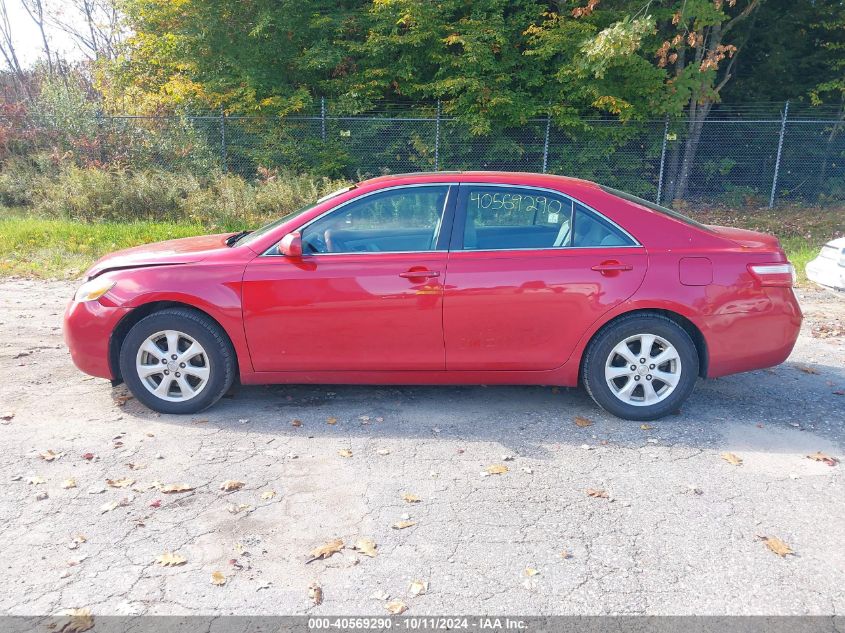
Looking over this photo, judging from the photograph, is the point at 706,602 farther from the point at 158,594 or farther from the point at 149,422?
the point at 149,422

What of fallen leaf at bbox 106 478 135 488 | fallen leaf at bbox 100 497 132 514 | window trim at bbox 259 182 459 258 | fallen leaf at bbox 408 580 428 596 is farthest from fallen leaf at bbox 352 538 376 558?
window trim at bbox 259 182 459 258

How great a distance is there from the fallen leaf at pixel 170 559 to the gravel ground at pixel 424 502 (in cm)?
3

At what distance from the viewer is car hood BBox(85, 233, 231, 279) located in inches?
188

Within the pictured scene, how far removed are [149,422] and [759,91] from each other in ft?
60.2

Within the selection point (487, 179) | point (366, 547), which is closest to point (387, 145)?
point (487, 179)

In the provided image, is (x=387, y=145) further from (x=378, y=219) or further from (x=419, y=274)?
(x=419, y=274)

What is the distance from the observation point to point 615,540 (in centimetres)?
333

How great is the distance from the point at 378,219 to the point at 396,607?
274 centimetres

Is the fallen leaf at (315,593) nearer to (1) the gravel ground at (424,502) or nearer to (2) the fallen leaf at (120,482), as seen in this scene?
(1) the gravel ground at (424,502)

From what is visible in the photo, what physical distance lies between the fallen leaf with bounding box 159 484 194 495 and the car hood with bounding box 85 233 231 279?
1.64 metres

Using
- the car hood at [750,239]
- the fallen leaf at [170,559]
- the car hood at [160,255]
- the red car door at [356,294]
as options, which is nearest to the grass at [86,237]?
the car hood at [160,255]

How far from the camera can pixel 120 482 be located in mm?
3854

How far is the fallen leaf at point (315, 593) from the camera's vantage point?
9.46ft

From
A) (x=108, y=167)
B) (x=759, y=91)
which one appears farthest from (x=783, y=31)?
(x=108, y=167)
